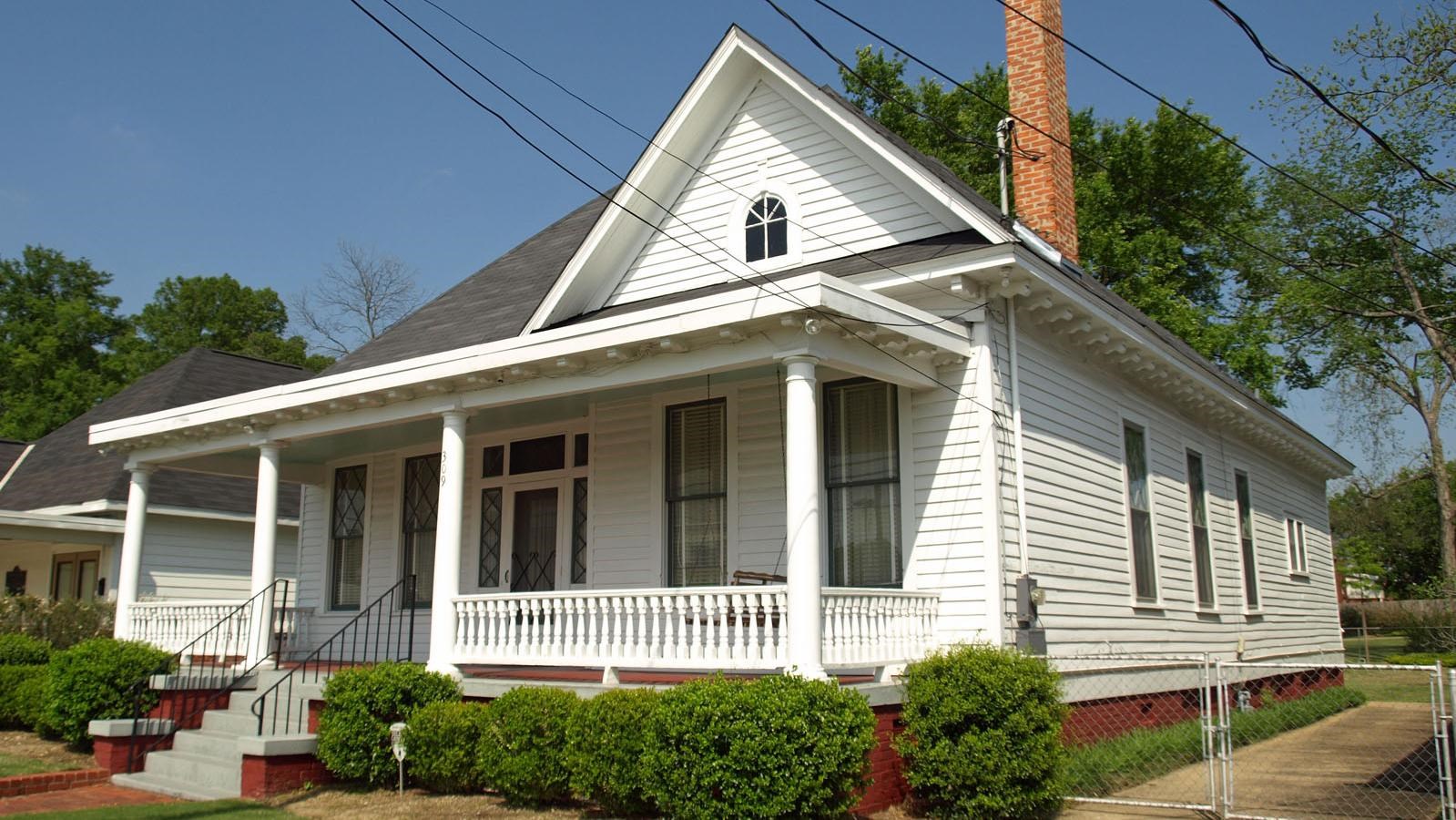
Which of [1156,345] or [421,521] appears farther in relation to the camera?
[421,521]

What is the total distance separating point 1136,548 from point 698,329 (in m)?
6.78

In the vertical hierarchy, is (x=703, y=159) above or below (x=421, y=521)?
above

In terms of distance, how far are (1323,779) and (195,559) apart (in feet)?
61.6

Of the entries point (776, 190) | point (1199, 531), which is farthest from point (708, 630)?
point (1199, 531)

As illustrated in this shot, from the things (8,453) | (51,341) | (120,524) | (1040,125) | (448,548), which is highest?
(51,341)

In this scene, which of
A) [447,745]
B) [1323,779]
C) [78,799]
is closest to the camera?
[447,745]

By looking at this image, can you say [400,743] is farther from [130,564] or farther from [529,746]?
[130,564]

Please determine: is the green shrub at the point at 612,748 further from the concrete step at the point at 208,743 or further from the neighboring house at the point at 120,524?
the neighboring house at the point at 120,524

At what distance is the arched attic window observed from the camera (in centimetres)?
1305

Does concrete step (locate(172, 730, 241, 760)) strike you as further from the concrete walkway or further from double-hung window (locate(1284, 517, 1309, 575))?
double-hung window (locate(1284, 517, 1309, 575))

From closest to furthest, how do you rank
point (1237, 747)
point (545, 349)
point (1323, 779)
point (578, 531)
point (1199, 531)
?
point (545, 349) < point (1323, 779) < point (578, 531) < point (1237, 747) < point (1199, 531)

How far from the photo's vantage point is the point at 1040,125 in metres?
13.9

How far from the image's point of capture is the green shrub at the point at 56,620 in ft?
55.2

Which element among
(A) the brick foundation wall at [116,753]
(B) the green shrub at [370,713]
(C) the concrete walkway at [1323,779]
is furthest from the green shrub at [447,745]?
(C) the concrete walkway at [1323,779]
